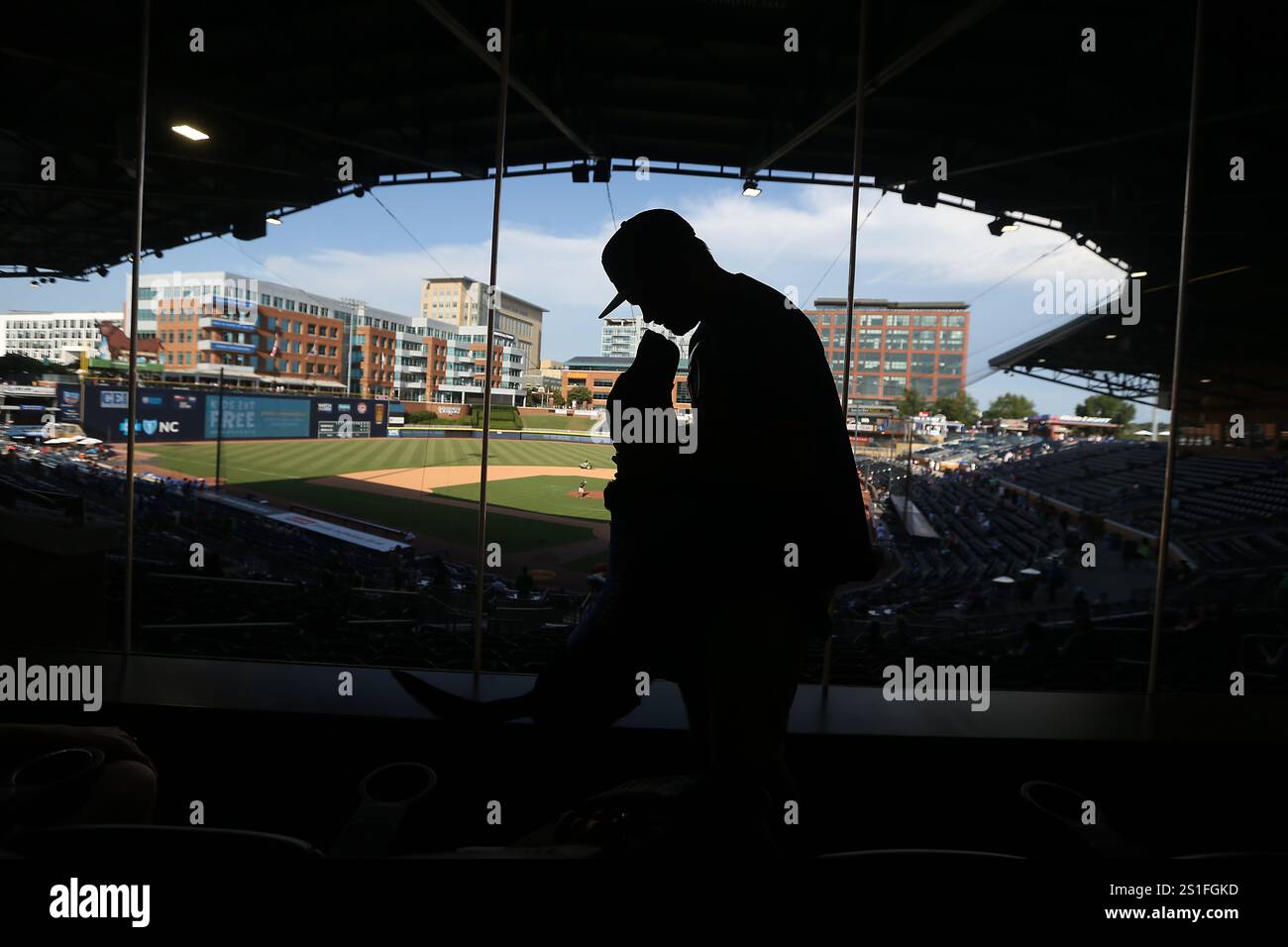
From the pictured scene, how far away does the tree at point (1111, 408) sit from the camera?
4.10m

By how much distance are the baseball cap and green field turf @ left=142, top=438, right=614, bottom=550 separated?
11.0 meters

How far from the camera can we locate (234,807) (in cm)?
162

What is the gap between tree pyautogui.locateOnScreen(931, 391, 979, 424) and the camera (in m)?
3.12

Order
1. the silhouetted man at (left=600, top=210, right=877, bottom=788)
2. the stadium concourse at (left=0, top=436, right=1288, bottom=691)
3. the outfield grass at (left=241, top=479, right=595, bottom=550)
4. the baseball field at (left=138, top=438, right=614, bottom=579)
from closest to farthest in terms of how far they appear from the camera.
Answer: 1. the silhouetted man at (left=600, top=210, right=877, bottom=788)
2. the stadium concourse at (left=0, top=436, right=1288, bottom=691)
3. the baseball field at (left=138, top=438, right=614, bottom=579)
4. the outfield grass at (left=241, top=479, right=595, bottom=550)

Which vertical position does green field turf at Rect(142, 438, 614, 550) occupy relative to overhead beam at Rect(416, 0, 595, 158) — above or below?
below

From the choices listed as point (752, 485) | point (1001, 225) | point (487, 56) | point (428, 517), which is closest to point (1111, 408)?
point (1001, 225)

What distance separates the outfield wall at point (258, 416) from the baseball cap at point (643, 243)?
1788cm

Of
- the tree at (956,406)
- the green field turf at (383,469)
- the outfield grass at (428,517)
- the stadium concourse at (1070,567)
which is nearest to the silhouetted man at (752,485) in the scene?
the stadium concourse at (1070,567)

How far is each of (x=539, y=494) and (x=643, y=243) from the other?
23.1 m

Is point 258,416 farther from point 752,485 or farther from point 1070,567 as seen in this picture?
point 752,485

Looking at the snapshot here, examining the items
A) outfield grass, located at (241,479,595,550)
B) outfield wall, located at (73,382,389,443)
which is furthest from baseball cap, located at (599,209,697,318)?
outfield wall, located at (73,382,389,443)

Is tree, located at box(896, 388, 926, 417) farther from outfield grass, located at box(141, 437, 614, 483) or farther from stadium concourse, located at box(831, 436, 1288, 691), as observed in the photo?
outfield grass, located at box(141, 437, 614, 483)
